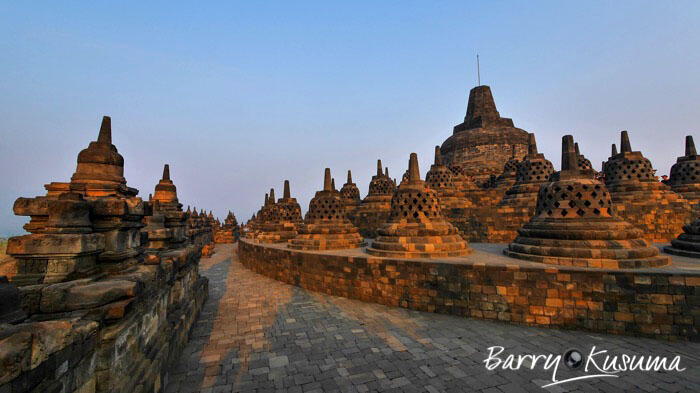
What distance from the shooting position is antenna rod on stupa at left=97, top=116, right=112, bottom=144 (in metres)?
4.70

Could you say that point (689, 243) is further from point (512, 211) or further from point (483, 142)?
point (483, 142)

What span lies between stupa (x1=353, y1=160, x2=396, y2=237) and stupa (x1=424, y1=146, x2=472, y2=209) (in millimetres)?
2946

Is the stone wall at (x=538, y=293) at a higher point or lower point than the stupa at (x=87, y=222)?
lower

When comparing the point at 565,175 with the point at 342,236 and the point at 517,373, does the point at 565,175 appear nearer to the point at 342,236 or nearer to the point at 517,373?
the point at 517,373

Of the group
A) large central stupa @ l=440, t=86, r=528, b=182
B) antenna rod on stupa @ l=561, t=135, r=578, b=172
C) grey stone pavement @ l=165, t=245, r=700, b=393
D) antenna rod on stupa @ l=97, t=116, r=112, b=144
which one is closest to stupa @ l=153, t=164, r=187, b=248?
grey stone pavement @ l=165, t=245, r=700, b=393

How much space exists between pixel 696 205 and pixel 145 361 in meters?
20.1

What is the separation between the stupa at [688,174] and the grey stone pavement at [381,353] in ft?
47.5

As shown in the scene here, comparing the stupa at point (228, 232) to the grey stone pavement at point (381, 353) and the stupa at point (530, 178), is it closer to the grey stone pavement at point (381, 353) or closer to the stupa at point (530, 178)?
the grey stone pavement at point (381, 353)

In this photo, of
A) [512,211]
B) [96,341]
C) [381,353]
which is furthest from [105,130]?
[512,211]

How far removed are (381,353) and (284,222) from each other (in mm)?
13510

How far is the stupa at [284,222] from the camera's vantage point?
17.8m

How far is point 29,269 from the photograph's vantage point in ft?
9.78

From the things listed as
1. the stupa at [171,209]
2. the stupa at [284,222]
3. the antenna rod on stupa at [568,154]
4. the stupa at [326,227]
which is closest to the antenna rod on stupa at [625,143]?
the antenna rod on stupa at [568,154]

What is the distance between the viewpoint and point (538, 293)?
22.4 feet
